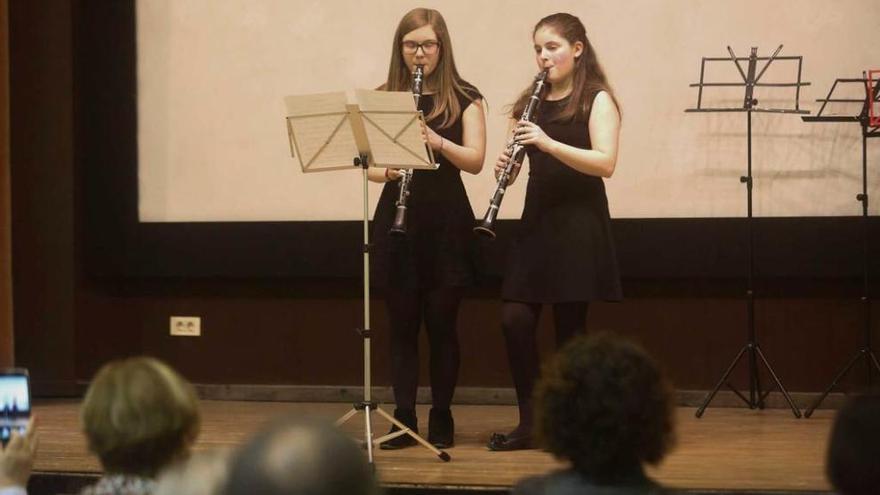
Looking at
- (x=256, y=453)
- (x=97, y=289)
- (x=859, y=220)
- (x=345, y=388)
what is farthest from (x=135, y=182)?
(x=256, y=453)

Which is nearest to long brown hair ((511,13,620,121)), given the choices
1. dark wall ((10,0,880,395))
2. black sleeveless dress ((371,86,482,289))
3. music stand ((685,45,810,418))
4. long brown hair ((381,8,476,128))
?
long brown hair ((381,8,476,128))

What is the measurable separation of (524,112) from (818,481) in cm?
150

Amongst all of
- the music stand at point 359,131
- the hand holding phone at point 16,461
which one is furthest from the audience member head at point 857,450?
the music stand at point 359,131

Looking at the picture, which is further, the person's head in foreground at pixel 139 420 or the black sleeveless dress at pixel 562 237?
the black sleeveless dress at pixel 562 237

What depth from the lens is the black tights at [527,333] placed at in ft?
14.0

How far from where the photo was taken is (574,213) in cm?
427

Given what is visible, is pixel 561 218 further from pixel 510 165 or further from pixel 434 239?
pixel 434 239

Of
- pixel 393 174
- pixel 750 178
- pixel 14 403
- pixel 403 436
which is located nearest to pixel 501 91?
pixel 750 178

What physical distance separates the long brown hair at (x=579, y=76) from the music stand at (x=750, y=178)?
3.34 ft

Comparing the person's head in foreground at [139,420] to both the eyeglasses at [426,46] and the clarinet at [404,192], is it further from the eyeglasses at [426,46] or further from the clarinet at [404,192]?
the eyeglasses at [426,46]

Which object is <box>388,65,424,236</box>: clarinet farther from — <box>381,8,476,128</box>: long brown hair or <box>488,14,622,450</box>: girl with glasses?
<box>488,14,622,450</box>: girl with glasses

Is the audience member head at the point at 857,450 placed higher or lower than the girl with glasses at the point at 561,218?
lower

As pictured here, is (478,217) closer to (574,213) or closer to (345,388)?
(345,388)

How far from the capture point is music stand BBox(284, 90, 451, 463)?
3865 mm
